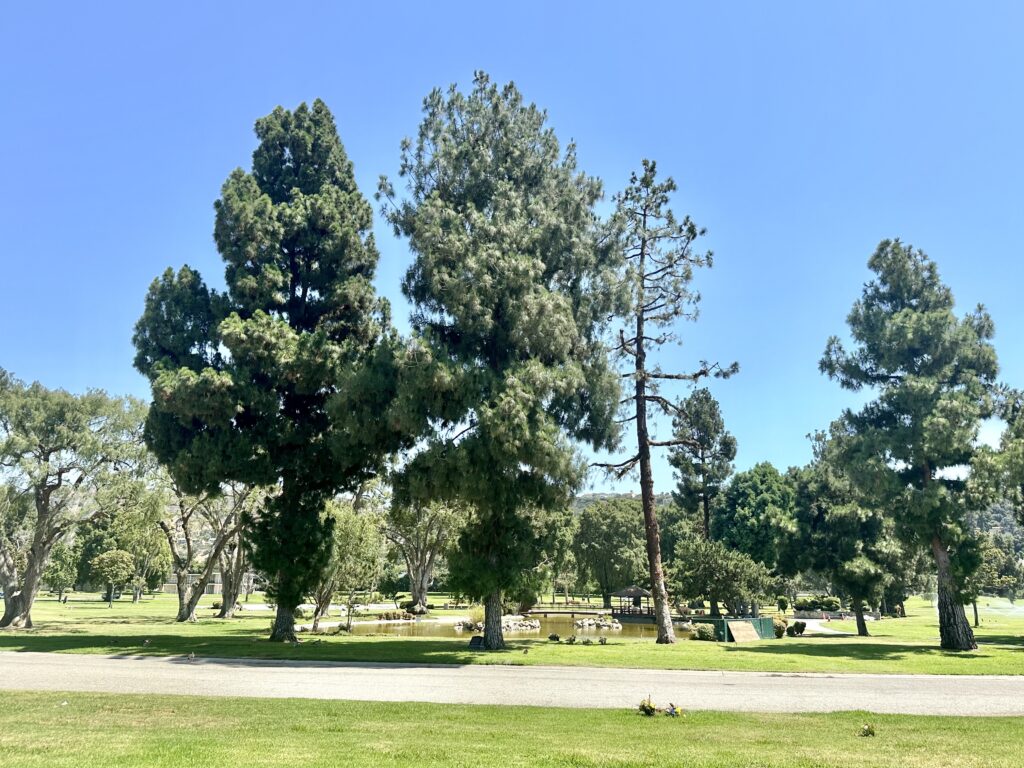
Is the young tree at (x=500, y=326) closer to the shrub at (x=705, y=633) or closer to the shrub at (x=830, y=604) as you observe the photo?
the shrub at (x=705, y=633)

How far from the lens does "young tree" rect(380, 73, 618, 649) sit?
21.4 metres

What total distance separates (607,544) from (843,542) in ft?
134

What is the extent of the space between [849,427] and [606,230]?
557 inches

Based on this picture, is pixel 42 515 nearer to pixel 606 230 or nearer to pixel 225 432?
pixel 225 432

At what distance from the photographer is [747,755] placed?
8.34m

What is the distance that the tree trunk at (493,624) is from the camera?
2331 centimetres

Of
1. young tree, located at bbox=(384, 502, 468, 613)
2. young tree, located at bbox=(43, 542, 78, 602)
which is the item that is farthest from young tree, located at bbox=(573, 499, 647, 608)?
young tree, located at bbox=(43, 542, 78, 602)

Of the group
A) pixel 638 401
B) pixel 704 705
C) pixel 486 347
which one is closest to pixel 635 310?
pixel 638 401

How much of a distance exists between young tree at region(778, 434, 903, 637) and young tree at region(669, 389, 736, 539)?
12927 millimetres

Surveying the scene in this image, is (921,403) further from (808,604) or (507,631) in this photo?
(808,604)

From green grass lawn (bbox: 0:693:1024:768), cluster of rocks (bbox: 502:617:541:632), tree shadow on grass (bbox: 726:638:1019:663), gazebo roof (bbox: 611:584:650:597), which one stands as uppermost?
green grass lawn (bbox: 0:693:1024:768)

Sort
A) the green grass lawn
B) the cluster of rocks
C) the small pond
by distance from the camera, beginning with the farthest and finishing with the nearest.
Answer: the cluster of rocks → the small pond → the green grass lawn

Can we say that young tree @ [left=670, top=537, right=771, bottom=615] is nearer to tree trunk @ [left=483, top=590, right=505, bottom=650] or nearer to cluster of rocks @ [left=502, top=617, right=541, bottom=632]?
cluster of rocks @ [left=502, top=617, right=541, bottom=632]

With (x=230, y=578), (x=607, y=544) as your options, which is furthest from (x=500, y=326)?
(x=607, y=544)
